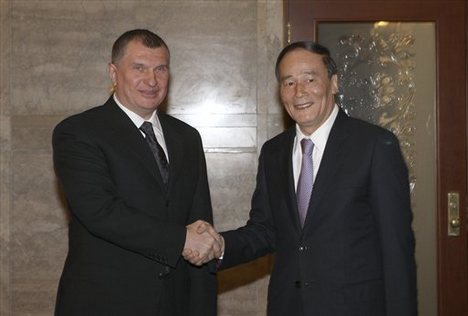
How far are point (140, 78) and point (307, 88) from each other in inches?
27.9

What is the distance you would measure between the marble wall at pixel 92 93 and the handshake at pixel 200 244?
135 cm

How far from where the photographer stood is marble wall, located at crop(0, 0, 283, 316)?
4141 mm

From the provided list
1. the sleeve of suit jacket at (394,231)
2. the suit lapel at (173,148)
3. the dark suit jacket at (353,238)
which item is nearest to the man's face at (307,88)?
the dark suit jacket at (353,238)

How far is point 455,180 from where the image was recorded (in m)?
4.16

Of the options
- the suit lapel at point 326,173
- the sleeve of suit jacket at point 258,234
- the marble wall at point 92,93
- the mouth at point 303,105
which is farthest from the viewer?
the marble wall at point 92,93

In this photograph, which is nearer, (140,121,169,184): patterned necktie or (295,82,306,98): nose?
(295,82,306,98): nose

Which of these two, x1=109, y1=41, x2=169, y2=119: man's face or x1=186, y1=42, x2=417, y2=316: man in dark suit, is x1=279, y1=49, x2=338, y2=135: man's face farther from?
x1=109, y1=41, x2=169, y2=119: man's face

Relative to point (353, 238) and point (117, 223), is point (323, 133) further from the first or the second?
point (117, 223)

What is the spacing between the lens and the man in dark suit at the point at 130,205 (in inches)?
101

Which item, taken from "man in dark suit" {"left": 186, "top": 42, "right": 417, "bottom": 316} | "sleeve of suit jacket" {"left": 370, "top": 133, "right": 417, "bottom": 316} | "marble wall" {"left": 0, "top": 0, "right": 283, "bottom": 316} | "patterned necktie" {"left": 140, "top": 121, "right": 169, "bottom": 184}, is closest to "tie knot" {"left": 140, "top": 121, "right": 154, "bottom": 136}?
"patterned necktie" {"left": 140, "top": 121, "right": 169, "bottom": 184}

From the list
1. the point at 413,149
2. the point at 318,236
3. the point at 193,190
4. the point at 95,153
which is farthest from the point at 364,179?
the point at 413,149

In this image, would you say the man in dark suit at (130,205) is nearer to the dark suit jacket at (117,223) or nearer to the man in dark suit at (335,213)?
the dark suit jacket at (117,223)

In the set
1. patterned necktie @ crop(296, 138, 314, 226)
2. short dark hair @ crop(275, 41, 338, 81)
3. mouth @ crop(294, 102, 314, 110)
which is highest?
short dark hair @ crop(275, 41, 338, 81)

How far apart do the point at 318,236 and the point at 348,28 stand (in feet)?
7.06
